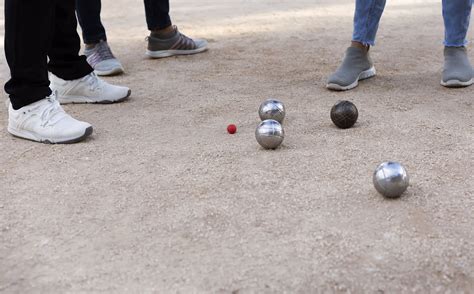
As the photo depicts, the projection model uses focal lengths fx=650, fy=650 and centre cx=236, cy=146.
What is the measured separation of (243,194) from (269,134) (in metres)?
0.38

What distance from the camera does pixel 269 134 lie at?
7.43 feet

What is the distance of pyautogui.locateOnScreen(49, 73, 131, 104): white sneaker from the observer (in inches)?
116

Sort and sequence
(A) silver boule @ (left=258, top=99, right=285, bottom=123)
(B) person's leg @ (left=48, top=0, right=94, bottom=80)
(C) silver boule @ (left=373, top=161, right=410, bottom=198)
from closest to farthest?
(C) silver boule @ (left=373, top=161, right=410, bottom=198) → (A) silver boule @ (left=258, top=99, right=285, bottom=123) → (B) person's leg @ (left=48, top=0, right=94, bottom=80)

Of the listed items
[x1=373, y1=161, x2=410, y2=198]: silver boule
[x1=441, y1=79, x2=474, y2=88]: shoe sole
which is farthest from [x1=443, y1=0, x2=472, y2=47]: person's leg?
[x1=373, y1=161, x2=410, y2=198]: silver boule

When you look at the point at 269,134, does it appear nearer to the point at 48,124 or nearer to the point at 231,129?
the point at 231,129

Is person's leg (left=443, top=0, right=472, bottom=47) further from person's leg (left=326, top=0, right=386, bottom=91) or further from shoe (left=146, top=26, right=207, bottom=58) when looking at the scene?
shoe (left=146, top=26, right=207, bottom=58)

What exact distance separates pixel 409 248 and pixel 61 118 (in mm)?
1439

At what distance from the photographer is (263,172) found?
2.11m

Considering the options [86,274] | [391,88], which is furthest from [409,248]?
[391,88]

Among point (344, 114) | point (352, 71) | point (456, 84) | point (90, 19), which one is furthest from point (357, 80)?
point (90, 19)

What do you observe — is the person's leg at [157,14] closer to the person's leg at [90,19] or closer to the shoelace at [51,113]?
the person's leg at [90,19]

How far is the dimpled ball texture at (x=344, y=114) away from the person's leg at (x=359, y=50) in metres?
0.61

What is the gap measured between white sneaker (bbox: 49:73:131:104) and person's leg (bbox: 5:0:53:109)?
0.51 m

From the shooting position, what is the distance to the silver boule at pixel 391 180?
183 cm
